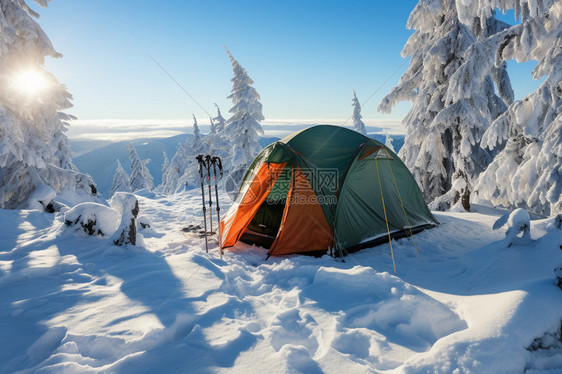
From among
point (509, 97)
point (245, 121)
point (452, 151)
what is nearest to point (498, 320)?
point (452, 151)

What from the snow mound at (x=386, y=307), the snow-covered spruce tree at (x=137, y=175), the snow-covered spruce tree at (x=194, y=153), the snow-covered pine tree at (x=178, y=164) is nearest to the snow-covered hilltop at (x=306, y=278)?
the snow mound at (x=386, y=307)

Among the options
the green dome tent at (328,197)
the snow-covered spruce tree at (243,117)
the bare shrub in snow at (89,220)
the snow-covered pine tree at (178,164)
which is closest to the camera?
the bare shrub in snow at (89,220)

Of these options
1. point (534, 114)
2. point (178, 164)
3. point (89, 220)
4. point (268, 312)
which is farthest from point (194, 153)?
point (534, 114)

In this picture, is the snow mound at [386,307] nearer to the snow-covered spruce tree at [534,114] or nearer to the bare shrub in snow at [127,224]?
the snow-covered spruce tree at [534,114]

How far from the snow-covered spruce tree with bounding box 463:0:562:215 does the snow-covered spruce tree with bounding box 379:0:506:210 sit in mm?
3752

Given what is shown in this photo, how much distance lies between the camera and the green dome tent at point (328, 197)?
22.2ft

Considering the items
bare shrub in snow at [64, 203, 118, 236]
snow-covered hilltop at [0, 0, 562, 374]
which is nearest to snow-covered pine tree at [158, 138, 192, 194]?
snow-covered hilltop at [0, 0, 562, 374]

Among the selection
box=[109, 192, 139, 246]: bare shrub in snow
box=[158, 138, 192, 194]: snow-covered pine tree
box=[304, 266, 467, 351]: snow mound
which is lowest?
box=[304, 266, 467, 351]: snow mound

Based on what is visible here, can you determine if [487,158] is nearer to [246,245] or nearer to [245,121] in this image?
[246,245]

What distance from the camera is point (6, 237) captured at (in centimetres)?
628

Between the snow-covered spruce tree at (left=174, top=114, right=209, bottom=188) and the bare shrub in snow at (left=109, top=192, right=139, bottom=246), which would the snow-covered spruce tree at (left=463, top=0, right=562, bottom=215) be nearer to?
the bare shrub in snow at (left=109, top=192, right=139, bottom=246)

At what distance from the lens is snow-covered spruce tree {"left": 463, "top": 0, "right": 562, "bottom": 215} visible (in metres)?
4.64

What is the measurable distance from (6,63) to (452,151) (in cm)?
1854

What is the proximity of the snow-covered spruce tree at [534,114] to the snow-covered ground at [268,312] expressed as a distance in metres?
1.01
